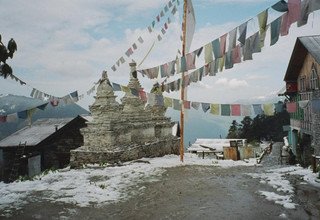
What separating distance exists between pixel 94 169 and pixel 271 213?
8.24 metres

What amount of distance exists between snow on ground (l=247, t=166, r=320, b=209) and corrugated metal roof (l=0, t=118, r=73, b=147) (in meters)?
18.0

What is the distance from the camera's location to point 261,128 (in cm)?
4166

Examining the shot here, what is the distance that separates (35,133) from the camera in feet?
86.6

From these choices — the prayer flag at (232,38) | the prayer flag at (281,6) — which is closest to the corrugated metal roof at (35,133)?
the prayer flag at (232,38)

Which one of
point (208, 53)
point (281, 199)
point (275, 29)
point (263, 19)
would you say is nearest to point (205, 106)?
point (208, 53)

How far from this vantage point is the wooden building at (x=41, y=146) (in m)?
23.6

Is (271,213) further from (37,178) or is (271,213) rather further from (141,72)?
(141,72)

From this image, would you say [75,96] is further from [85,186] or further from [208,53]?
[208,53]

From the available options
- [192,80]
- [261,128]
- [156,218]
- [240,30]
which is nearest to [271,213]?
[156,218]

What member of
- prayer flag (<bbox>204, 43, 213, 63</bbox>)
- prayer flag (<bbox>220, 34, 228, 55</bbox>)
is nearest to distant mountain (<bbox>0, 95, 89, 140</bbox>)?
prayer flag (<bbox>204, 43, 213, 63</bbox>)

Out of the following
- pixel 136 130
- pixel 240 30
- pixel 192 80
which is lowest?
pixel 136 130

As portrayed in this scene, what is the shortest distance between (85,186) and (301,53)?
1732 cm

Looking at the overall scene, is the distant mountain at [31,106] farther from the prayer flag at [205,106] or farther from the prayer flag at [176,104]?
the prayer flag at [205,106]

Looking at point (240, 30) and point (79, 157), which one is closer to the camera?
point (240, 30)
